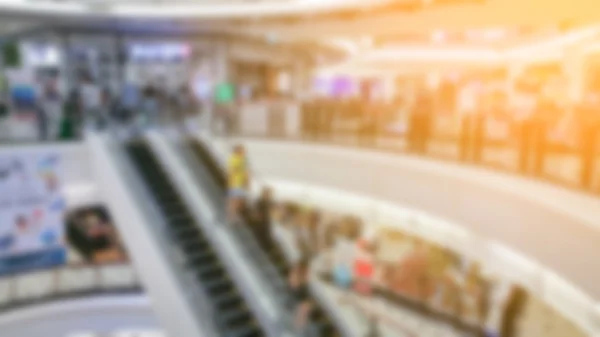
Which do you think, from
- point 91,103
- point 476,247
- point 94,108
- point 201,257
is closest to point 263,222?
point 201,257

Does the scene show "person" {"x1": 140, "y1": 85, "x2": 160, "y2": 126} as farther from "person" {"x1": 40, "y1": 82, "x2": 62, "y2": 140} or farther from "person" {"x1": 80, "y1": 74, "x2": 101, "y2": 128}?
"person" {"x1": 40, "y1": 82, "x2": 62, "y2": 140}

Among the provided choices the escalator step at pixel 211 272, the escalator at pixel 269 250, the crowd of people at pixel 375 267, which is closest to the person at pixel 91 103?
the escalator at pixel 269 250

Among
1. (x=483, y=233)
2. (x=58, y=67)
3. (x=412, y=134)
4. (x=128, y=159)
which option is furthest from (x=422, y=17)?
(x=58, y=67)

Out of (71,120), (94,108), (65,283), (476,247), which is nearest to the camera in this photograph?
(476,247)

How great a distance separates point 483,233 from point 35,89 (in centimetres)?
1159

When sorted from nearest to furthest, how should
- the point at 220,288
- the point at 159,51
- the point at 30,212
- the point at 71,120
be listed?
the point at 220,288 → the point at 30,212 → the point at 71,120 → the point at 159,51

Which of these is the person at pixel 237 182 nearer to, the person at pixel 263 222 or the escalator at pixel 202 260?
the person at pixel 263 222

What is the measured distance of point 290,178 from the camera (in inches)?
519

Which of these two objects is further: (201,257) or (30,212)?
(30,212)

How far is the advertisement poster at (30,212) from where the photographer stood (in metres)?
10.8

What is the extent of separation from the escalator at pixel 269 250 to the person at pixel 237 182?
61cm

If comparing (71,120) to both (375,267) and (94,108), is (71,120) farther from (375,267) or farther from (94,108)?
(375,267)

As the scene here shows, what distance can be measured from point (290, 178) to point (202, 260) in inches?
203

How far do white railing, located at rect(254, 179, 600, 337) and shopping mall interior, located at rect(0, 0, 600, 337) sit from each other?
5 cm
